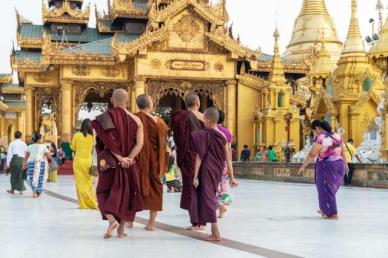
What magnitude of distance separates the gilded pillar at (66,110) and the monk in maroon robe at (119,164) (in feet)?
77.3

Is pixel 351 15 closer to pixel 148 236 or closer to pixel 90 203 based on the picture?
pixel 90 203

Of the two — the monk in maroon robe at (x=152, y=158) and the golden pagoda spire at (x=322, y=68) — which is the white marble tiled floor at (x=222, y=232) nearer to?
the monk in maroon robe at (x=152, y=158)

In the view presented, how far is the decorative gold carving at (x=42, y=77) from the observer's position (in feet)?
111

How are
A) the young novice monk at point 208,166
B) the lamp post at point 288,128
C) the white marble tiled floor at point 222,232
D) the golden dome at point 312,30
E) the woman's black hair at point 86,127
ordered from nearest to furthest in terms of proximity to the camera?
the white marble tiled floor at point 222,232, the young novice monk at point 208,166, the woman's black hair at point 86,127, the lamp post at point 288,128, the golden dome at point 312,30

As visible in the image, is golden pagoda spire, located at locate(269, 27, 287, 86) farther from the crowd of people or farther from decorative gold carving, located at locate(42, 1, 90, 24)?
the crowd of people

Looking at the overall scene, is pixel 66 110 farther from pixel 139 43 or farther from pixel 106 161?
pixel 106 161

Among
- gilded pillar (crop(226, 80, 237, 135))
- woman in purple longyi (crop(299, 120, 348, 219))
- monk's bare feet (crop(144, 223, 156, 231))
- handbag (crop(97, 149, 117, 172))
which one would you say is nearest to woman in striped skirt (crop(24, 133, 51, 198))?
woman in purple longyi (crop(299, 120, 348, 219))

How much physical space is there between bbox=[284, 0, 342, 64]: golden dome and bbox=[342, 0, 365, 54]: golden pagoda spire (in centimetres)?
1745

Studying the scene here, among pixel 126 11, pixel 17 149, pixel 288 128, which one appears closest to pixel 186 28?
pixel 126 11

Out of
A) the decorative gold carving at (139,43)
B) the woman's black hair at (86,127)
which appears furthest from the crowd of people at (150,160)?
the decorative gold carving at (139,43)

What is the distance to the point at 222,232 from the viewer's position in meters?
8.70

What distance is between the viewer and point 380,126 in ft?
68.5

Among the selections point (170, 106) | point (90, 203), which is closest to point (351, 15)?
point (170, 106)

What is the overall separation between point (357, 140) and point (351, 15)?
6.13 metres
